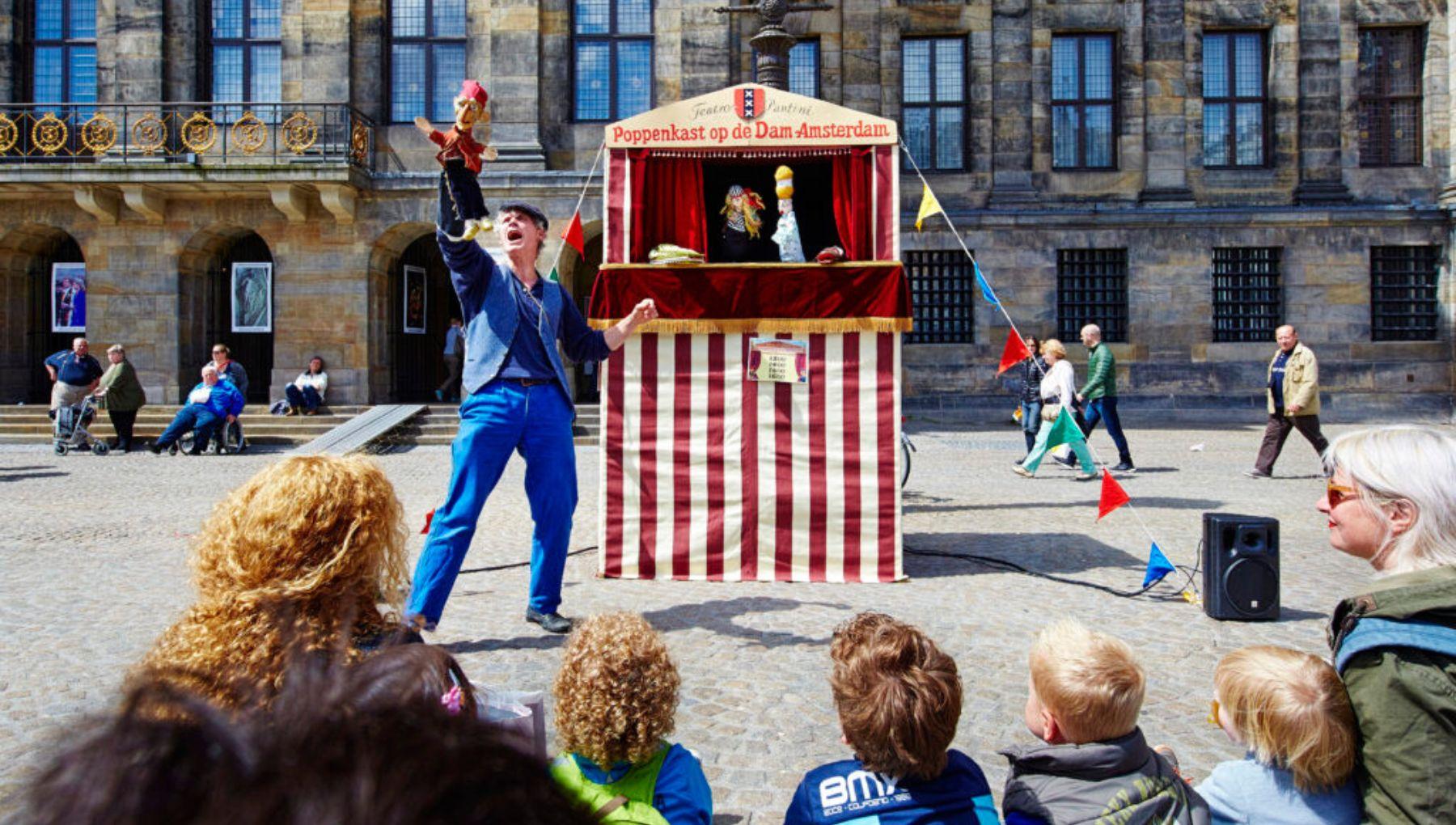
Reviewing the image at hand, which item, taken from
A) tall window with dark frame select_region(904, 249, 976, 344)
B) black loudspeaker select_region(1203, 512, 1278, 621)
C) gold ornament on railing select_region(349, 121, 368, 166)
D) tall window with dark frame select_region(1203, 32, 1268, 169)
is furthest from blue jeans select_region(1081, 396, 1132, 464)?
gold ornament on railing select_region(349, 121, 368, 166)

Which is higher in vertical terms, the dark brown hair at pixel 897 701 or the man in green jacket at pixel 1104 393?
the man in green jacket at pixel 1104 393

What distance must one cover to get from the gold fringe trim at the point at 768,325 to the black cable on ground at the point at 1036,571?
1.66 metres

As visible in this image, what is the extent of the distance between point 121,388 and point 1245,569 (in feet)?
50.2

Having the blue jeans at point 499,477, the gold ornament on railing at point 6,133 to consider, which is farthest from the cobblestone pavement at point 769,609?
the gold ornament on railing at point 6,133

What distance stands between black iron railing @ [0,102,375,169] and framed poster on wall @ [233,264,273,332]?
7.17 feet

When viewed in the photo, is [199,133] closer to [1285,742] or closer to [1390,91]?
[1285,742]

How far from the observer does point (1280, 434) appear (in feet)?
38.1

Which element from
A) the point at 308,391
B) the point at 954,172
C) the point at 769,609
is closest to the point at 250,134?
the point at 308,391

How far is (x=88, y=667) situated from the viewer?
442 cm

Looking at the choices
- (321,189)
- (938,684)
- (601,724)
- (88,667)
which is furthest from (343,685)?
(321,189)

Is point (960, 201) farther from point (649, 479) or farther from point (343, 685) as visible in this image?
point (343, 685)

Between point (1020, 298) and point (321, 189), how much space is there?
1333 cm

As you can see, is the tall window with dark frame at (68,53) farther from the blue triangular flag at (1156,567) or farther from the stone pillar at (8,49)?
the blue triangular flag at (1156,567)

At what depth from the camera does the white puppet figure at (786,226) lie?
7.32m
